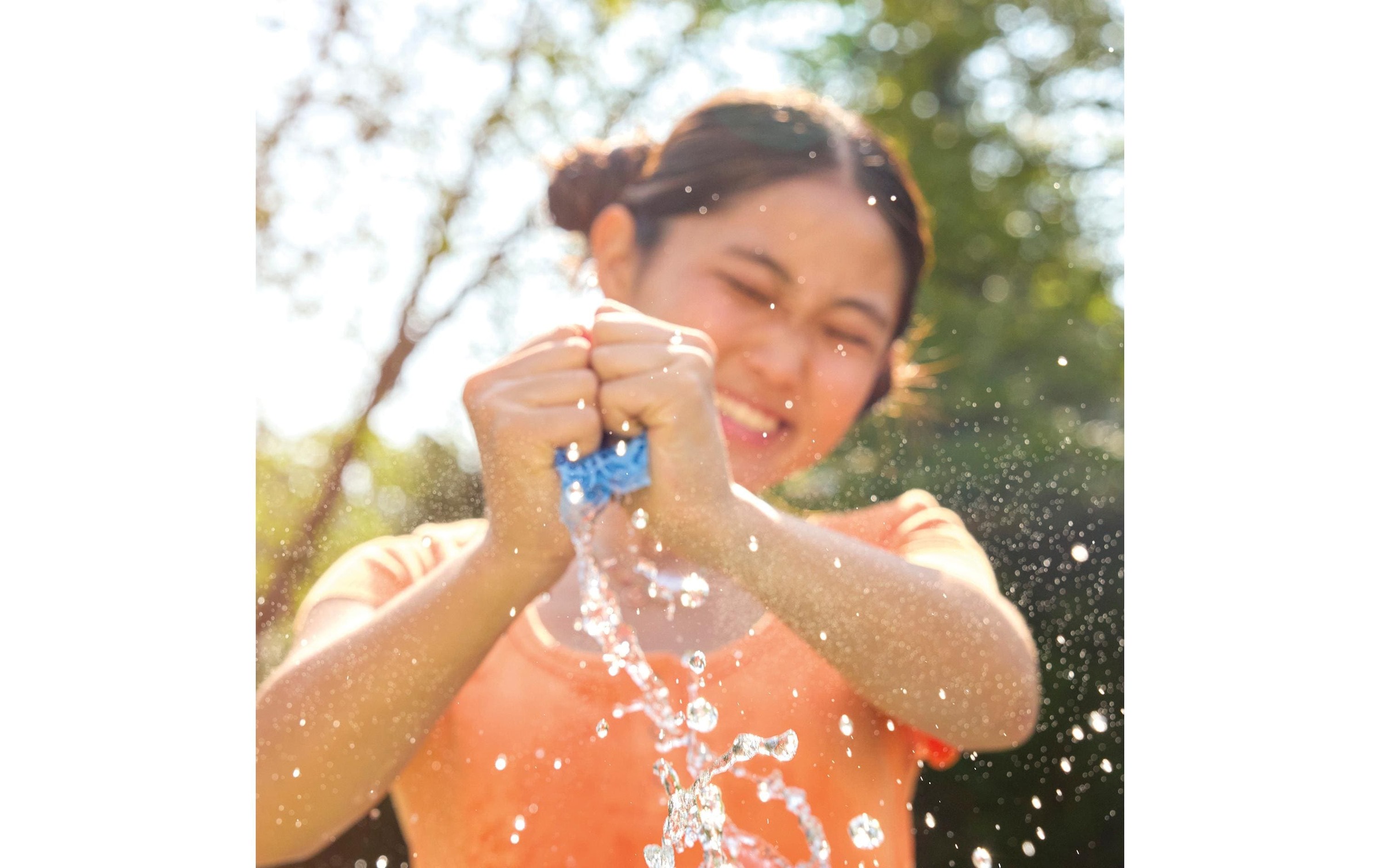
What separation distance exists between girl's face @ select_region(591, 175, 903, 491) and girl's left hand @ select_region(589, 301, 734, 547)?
0.17 m

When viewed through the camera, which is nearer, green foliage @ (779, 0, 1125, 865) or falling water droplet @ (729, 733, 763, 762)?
falling water droplet @ (729, 733, 763, 762)

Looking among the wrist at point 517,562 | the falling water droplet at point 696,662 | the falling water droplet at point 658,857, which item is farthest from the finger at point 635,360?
the falling water droplet at point 658,857

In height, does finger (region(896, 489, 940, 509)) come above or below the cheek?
below

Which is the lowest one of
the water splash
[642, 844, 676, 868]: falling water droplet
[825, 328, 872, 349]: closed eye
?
[642, 844, 676, 868]: falling water droplet

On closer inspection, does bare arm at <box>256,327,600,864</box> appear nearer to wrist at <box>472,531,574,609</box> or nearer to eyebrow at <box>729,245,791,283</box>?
wrist at <box>472,531,574,609</box>

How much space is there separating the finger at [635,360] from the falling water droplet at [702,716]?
0.26m

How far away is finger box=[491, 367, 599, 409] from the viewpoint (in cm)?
66

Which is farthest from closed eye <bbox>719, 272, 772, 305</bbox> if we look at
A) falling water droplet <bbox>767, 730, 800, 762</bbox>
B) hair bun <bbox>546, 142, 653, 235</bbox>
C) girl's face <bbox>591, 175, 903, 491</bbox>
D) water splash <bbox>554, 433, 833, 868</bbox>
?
falling water droplet <bbox>767, 730, 800, 762</bbox>

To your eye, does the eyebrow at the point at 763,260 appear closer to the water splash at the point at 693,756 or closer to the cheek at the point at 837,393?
the cheek at the point at 837,393

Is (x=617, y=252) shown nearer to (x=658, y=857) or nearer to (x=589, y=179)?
(x=589, y=179)

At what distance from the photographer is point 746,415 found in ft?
2.83
